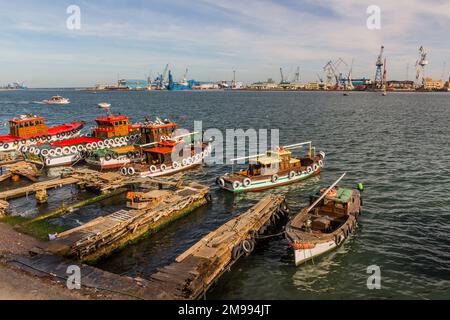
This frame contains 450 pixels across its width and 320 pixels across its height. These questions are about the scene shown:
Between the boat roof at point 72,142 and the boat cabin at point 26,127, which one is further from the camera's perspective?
the boat cabin at point 26,127

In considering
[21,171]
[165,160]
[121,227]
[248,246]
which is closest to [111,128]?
[21,171]

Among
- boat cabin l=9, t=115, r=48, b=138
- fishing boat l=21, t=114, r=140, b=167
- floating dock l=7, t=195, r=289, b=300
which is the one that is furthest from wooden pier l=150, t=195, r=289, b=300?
boat cabin l=9, t=115, r=48, b=138

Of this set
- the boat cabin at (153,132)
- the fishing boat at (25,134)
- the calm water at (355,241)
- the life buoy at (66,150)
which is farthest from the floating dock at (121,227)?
the fishing boat at (25,134)

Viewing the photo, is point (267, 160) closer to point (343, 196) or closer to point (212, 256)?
point (343, 196)

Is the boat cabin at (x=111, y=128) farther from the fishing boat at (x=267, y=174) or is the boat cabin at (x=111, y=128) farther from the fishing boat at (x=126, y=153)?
the fishing boat at (x=267, y=174)

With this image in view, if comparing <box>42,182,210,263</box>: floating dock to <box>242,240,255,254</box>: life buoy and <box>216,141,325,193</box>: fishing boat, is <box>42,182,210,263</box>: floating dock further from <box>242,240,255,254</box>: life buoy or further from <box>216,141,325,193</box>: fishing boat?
<box>242,240,255,254</box>: life buoy

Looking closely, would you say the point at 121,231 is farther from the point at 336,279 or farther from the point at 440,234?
the point at 440,234

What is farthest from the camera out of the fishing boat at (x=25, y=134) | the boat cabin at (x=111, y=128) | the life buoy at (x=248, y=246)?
the boat cabin at (x=111, y=128)
